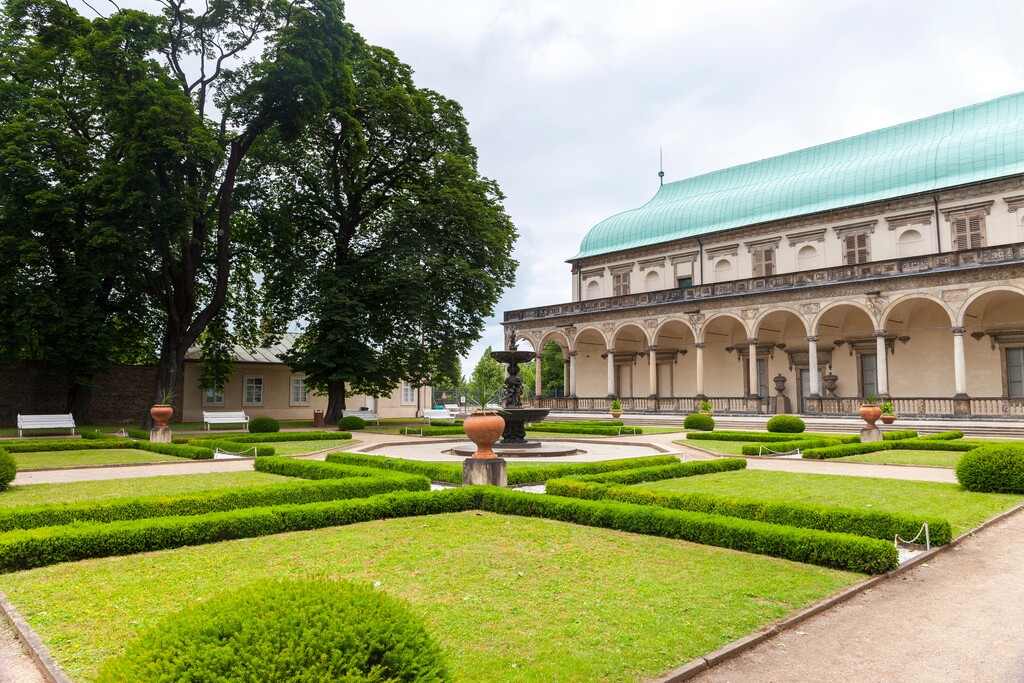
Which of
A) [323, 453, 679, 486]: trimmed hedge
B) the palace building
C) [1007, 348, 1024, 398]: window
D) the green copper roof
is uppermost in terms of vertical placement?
the green copper roof

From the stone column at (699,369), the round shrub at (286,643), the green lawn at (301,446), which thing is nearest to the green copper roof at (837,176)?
the stone column at (699,369)

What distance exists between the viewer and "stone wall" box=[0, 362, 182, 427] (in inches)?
1265

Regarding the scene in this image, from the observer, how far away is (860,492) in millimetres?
11703

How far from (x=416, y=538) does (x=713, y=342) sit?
3566cm

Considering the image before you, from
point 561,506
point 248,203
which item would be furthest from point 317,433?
point 561,506

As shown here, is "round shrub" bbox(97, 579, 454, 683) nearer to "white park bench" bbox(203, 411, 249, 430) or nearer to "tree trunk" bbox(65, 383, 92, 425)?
"white park bench" bbox(203, 411, 249, 430)

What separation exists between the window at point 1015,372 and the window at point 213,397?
131ft

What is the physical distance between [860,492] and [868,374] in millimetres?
26560

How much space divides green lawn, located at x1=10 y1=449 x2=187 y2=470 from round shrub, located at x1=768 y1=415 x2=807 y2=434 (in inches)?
827

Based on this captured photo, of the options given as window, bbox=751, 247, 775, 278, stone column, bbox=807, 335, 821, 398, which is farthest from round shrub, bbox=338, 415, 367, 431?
window, bbox=751, 247, 775, 278

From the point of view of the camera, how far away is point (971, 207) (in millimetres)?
33062

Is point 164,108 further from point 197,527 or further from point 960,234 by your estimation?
point 960,234

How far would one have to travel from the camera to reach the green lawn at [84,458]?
55.3 ft

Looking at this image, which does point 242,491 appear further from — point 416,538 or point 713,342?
point 713,342
